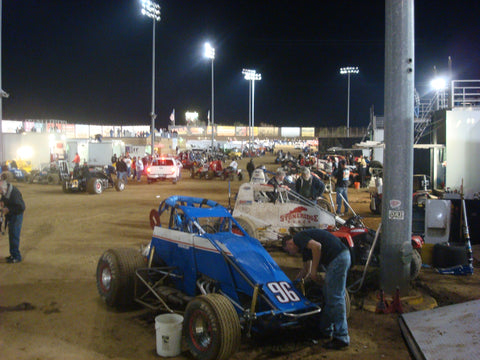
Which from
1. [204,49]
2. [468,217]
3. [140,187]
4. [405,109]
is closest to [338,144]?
[204,49]

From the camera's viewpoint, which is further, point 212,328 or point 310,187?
point 310,187

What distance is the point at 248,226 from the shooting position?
32.8 ft

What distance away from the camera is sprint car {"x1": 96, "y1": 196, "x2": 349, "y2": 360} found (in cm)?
491

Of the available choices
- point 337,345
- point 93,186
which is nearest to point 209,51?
point 93,186

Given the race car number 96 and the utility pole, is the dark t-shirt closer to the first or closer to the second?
the race car number 96

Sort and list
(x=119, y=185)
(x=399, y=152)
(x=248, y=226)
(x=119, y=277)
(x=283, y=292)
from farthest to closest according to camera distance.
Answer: (x=119, y=185)
(x=248, y=226)
(x=399, y=152)
(x=119, y=277)
(x=283, y=292)

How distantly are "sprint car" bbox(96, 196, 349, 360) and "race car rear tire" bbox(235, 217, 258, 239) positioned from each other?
2.64 metres

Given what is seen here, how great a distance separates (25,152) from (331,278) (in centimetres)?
3270

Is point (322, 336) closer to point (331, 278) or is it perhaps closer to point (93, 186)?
point (331, 278)

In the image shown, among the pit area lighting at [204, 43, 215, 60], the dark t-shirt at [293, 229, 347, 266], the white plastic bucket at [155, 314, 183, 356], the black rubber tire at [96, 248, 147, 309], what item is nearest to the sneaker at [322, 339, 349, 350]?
the dark t-shirt at [293, 229, 347, 266]

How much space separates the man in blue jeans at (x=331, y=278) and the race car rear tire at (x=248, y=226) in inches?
177

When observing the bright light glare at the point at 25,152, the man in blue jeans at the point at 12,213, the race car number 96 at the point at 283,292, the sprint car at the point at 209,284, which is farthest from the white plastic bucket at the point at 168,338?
the bright light glare at the point at 25,152

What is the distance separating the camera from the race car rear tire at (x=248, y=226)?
32.6 ft

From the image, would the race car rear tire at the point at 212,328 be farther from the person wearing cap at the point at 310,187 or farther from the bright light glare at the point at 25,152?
the bright light glare at the point at 25,152
